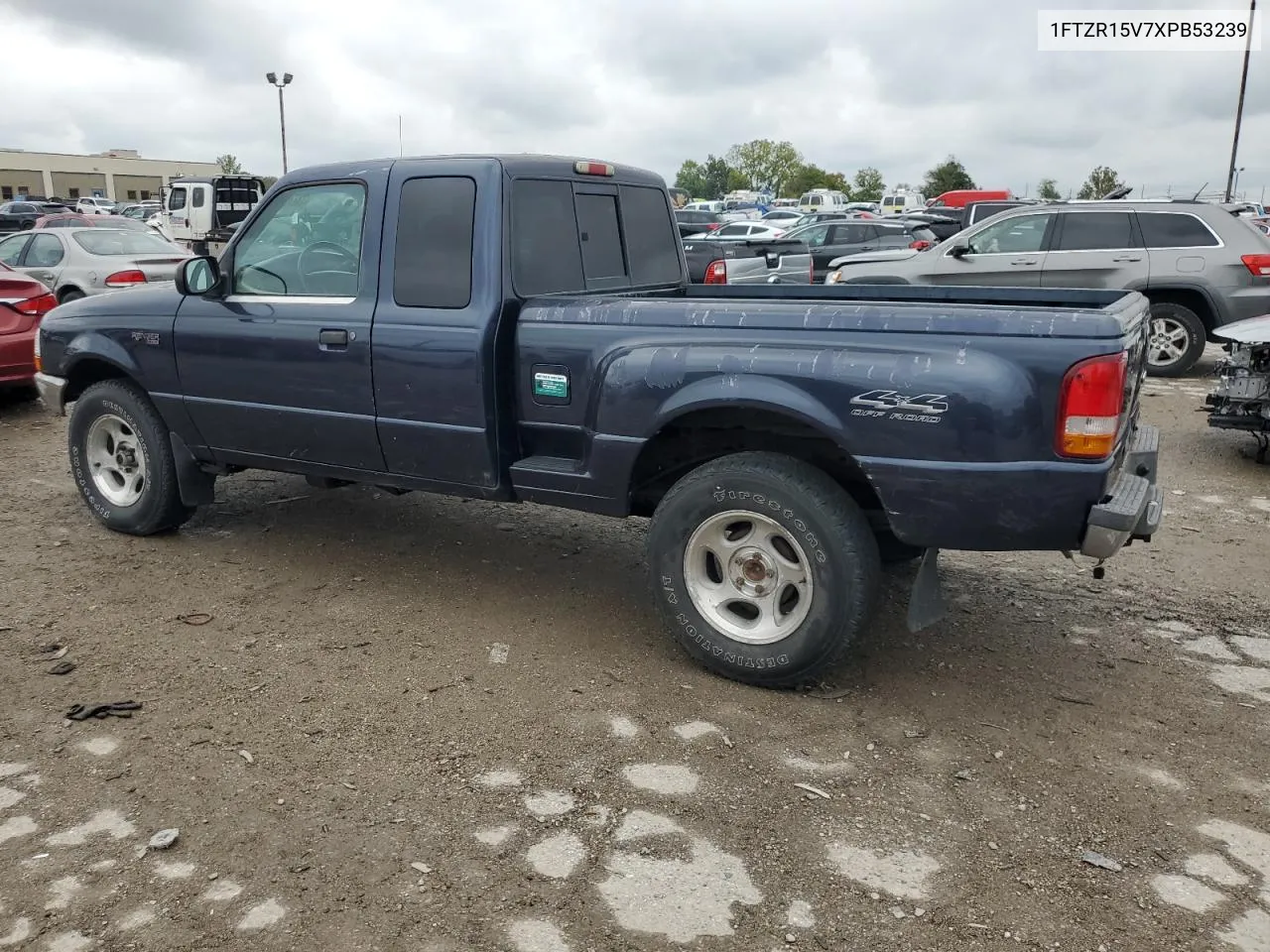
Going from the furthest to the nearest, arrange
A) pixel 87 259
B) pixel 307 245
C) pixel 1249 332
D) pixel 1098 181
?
pixel 1098 181 < pixel 87 259 < pixel 1249 332 < pixel 307 245

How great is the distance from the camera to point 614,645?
169 inches

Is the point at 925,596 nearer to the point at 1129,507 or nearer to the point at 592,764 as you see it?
the point at 1129,507

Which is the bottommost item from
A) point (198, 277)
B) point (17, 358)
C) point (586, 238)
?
point (17, 358)

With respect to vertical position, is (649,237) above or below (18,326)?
above

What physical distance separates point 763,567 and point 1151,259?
861 centimetres

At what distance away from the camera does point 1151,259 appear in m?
10.5

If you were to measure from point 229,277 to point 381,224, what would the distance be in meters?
0.99

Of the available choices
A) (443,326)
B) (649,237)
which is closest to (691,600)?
(443,326)

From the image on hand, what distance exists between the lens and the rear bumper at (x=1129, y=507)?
3.24m

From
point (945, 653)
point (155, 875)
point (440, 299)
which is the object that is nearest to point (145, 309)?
point (440, 299)

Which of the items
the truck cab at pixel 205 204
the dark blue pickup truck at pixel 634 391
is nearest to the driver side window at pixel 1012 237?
the dark blue pickup truck at pixel 634 391

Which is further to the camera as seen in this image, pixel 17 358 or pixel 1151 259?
pixel 1151 259

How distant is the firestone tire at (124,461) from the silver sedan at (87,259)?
7.21 meters

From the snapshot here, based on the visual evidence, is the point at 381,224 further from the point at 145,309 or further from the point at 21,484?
the point at 21,484
